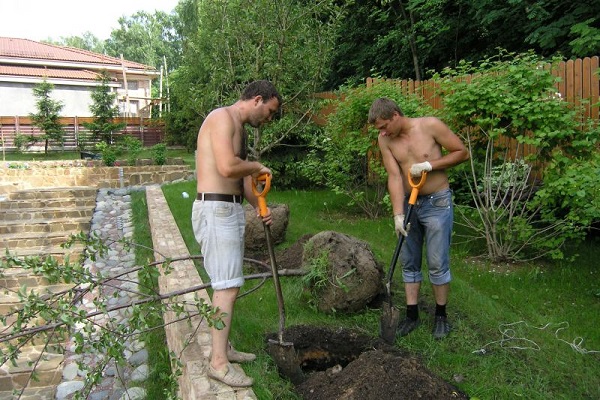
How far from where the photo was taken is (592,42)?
6.71 m

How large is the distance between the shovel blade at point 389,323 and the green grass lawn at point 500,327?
10 cm

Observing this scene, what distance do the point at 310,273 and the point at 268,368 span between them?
39.7 inches

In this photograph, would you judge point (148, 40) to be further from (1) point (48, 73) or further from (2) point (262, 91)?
(2) point (262, 91)

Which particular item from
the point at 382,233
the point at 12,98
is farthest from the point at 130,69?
the point at 382,233

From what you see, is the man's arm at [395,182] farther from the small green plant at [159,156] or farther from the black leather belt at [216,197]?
the small green plant at [159,156]

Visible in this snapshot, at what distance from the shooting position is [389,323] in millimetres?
3430

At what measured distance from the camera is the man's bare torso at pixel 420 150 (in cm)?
359

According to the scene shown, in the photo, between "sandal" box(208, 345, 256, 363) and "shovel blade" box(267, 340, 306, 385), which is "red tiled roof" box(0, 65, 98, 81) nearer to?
"sandal" box(208, 345, 256, 363)

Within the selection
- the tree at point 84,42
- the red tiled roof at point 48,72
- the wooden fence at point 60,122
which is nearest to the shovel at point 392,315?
the wooden fence at point 60,122

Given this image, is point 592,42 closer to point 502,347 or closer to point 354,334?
point 502,347

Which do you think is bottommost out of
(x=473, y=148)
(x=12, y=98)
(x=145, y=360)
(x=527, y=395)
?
(x=145, y=360)

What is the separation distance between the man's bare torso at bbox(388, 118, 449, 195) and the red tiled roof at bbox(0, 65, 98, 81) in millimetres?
25497

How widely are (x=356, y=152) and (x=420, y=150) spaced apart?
4.25 m

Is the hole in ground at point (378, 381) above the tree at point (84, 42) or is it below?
below
